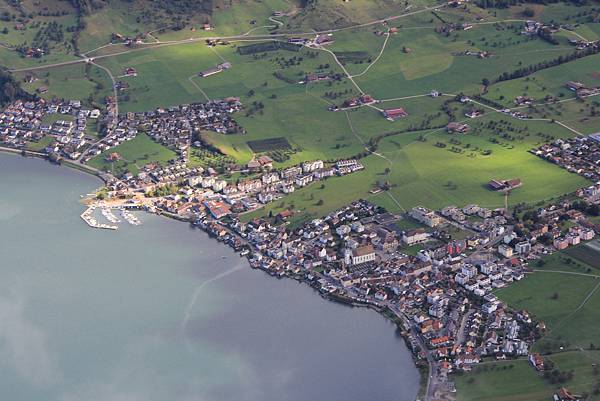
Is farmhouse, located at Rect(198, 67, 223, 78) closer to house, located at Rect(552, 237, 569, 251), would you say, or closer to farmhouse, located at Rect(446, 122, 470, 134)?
farmhouse, located at Rect(446, 122, 470, 134)

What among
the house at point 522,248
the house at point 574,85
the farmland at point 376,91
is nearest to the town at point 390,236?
Answer: the house at point 522,248

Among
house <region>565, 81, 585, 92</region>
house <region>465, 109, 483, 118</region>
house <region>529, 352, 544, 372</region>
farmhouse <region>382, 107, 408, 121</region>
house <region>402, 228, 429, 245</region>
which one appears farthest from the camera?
house <region>565, 81, 585, 92</region>

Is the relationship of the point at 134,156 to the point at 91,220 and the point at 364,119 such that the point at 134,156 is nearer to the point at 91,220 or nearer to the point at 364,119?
the point at 91,220

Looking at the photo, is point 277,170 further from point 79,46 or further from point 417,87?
point 79,46

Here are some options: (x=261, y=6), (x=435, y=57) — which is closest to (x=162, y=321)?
(x=435, y=57)

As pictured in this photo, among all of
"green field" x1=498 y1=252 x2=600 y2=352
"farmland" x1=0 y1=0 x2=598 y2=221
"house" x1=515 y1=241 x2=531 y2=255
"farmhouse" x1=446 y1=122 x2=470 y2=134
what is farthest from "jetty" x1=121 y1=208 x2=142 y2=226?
"farmhouse" x1=446 y1=122 x2=470 y2=134

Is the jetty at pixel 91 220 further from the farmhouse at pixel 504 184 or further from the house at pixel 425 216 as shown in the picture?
the farmhouse at pixel 504 184

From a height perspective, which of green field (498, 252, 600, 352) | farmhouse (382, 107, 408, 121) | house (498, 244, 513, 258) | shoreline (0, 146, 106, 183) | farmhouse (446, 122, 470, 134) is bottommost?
farmhouse (382, 107, 408, 121)

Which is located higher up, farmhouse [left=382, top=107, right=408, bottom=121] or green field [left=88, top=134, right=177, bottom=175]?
green field [left=88, top=134, right=177, bottom=175]
